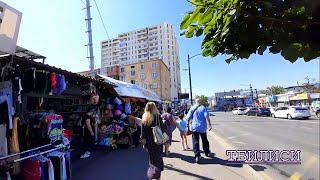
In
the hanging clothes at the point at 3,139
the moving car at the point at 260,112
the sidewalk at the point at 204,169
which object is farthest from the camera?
the moving car at the point at 260,112

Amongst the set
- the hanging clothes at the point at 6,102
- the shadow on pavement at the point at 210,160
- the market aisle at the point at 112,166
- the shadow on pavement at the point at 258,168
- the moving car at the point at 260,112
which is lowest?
the market aisle at the point at 112,166

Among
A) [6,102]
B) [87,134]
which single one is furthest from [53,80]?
[87,134]

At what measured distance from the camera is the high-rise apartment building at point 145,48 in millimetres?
132000

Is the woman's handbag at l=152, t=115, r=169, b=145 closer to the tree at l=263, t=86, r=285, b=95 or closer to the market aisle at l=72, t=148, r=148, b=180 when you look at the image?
the market aisle at l=72, t=148, r=148, b=180

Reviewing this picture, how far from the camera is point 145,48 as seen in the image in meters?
136

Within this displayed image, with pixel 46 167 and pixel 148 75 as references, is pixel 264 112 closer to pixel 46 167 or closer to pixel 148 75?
pixel 148 75

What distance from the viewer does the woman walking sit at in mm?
6871

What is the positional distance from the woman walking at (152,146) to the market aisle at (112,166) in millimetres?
1482

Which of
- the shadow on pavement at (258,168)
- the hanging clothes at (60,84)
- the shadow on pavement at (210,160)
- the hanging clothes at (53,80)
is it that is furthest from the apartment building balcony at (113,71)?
the shadow on pavement at (258,168)

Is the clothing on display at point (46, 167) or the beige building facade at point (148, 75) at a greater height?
the beige building facade at point (148, 75)

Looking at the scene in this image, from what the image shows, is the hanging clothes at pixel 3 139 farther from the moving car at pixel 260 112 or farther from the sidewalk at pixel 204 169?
the moving car at pixel 260 112

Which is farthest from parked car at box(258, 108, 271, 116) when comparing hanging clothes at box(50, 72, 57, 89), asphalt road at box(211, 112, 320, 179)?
hanging clothes at box(50, 72, 57, 89)

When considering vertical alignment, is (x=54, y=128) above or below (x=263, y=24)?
below

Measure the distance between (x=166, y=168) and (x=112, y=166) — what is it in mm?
1631
